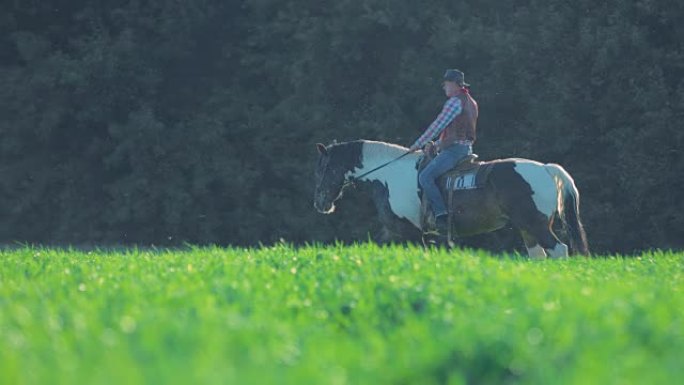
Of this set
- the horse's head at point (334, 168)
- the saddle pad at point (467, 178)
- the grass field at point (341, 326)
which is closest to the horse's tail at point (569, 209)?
the saddle pad at point (467, 178)

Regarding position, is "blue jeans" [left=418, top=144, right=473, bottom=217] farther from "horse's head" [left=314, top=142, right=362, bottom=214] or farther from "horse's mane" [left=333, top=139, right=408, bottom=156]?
"horse's head" [left=314, top=142, right=362, bottom=214]

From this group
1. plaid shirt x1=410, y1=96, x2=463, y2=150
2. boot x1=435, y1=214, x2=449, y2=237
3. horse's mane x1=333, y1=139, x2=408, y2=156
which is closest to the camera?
plaid shirt x1=410, y1=96, x2=463, y2=150

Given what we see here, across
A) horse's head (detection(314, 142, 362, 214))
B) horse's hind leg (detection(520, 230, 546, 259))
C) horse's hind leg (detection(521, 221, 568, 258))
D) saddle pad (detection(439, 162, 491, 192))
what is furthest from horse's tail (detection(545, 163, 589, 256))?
horse's head (detection(314, 142, 362, 214))

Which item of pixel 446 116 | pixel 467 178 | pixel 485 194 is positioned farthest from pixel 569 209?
pixel 446 116

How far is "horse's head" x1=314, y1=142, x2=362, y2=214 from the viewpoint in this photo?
1447 cm

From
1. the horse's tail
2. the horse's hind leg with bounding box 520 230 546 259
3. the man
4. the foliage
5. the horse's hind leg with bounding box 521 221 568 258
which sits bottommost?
the foliage

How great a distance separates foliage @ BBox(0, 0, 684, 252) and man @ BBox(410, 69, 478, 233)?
356 inches

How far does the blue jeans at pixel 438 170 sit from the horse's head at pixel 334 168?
1202 millimetres

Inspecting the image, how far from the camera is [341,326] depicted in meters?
6.55

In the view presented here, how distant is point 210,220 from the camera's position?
25484 mm

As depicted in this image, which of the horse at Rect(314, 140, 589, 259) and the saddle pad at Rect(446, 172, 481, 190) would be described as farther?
the saddle pad at Rect(446, 172, 481, 190)

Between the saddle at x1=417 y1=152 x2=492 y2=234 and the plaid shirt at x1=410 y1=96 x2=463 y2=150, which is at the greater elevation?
the plaid shirt at x1=410 y1=96 x2=463 y2=150

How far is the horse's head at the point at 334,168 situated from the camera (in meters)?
14.5

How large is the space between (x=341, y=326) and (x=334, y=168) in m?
8.18
